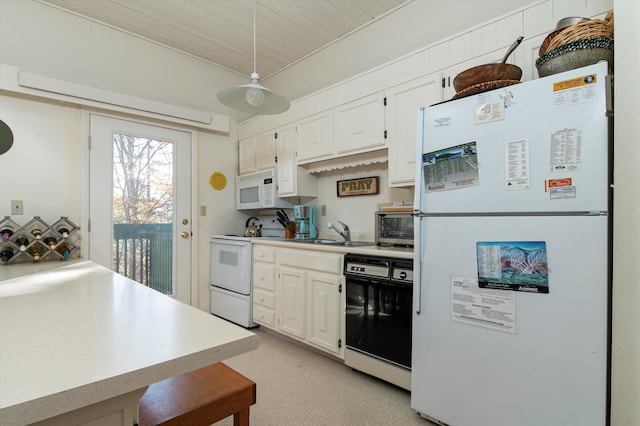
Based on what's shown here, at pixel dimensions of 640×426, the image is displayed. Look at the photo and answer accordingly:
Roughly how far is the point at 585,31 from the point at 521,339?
53.1 inches

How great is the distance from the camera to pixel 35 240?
2.46 meters

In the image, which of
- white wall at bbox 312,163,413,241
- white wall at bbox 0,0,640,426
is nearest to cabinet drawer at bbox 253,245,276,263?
white wall at bbox 312,163,413,241

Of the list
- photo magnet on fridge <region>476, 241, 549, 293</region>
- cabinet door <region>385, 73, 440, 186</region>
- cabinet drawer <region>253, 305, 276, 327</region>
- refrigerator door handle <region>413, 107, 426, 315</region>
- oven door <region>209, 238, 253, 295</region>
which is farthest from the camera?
oven door <region>209, 238, 253, 295</region>

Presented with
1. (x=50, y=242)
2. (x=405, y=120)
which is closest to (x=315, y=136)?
(x=405, y=120)

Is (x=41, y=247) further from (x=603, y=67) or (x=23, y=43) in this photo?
(x=603, y=67)

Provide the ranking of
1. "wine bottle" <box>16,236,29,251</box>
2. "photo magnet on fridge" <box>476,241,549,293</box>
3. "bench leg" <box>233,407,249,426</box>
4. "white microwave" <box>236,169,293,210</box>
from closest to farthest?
"bench leg" <box>233,407,249,426</box> → "photo magnet on fridge" <box>476,241,549,293</box> → "wine bottle" <box>16,236,29,251</box> → "white microwave" <box>236,169,293,210</box>

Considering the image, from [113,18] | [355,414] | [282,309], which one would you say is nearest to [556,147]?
[355,414]

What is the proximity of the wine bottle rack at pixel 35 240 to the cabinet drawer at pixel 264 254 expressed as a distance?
1.48m

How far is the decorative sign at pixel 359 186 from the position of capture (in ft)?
9.29

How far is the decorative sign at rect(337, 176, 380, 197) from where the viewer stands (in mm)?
2833

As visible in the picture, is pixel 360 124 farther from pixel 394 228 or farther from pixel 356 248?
pixel 356 248

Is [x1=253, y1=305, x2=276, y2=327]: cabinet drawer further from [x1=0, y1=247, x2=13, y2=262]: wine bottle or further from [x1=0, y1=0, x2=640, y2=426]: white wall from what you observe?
[x1=0, y1=247, x2=13, y2=262]: wine bottle

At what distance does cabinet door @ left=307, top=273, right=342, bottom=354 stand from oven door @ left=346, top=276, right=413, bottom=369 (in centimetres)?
13

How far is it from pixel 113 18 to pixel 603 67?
3649 millimetres
